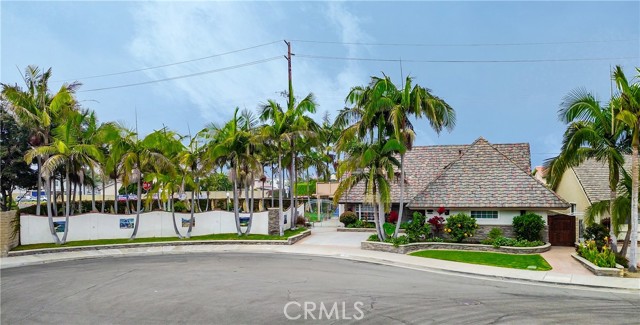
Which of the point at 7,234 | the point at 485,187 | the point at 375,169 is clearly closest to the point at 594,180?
the point at 485,187

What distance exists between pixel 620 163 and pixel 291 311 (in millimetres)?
15563

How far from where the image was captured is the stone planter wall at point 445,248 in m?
22.0

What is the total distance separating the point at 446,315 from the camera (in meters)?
11.3

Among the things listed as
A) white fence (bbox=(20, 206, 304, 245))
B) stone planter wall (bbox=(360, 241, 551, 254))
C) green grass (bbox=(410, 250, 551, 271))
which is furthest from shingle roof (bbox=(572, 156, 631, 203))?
white fence (bbox=(20, 206, 304, 245))

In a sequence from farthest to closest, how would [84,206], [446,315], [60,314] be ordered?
[84,206]
[60,314]
[446,315]

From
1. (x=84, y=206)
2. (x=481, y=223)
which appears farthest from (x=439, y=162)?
(x=84, y=206)

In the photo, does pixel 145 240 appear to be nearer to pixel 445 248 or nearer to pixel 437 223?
pixel 437 223

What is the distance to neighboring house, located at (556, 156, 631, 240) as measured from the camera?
1018 inches

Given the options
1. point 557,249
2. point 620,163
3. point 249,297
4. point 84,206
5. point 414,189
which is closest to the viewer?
point 249,297

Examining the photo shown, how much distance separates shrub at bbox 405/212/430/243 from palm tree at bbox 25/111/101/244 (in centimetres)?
1897

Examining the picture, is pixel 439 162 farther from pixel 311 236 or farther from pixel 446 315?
pixel 446 315

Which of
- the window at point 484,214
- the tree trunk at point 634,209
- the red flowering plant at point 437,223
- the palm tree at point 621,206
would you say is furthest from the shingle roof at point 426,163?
the tree trunk at point 634,209

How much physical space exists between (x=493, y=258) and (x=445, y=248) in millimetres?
3383

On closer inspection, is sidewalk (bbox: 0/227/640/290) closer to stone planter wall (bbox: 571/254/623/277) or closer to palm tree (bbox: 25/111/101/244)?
stone planter wall (bbox: 571/254/623/277)
